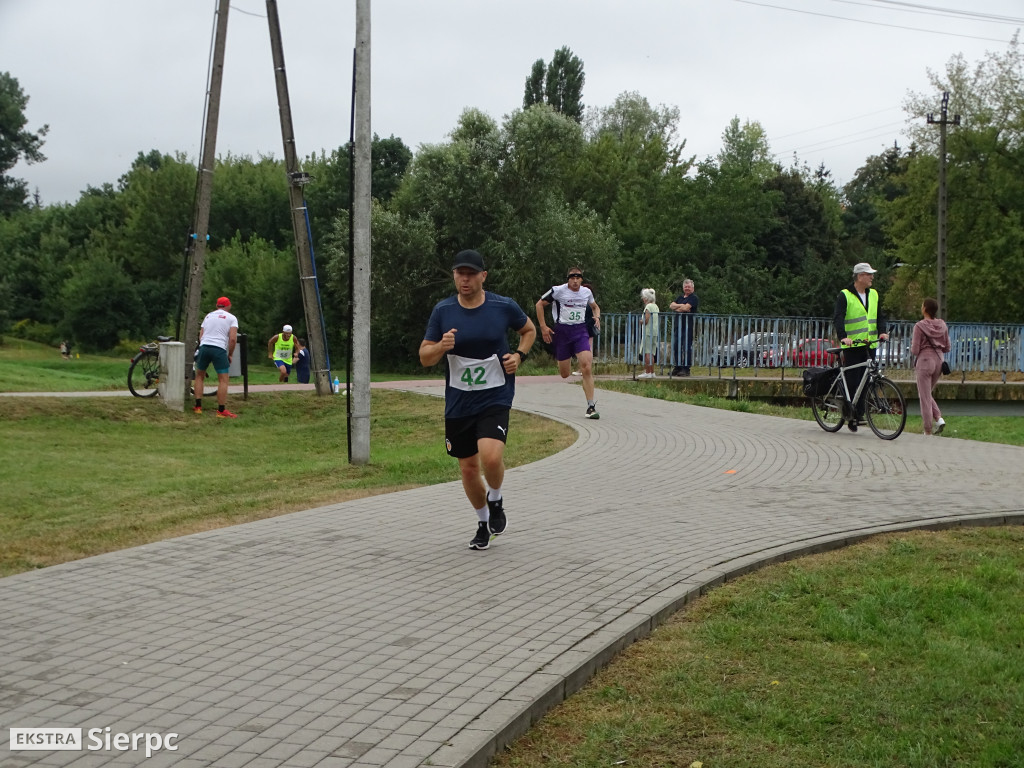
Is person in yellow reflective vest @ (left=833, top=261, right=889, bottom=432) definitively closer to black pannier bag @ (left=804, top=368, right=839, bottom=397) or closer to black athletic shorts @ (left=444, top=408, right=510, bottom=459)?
black pannier bag @ (left=804, top=368, right=839, bottom=397)

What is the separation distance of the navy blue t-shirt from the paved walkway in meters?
0.96

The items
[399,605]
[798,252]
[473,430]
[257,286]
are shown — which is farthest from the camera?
[798,252]

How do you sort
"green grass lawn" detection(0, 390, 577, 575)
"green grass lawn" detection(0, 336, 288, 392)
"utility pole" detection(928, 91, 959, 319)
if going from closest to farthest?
"green grass lawn" detection(0, 390, 577, 575), "green grass lawn" detection(0, 336, 288, 392), "utility pole" detection(928, 91, 959, 319)

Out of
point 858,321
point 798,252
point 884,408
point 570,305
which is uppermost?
point 798,252

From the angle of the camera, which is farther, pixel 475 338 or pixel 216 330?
pixel 216 330

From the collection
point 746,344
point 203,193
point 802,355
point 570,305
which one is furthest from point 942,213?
point 570,305

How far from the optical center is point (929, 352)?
1627 centimetres

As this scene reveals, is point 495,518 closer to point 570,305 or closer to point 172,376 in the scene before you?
point 570,305

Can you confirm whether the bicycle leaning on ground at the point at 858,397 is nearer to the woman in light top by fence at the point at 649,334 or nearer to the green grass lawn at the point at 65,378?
the woman in light top by fence at the point at 649,334

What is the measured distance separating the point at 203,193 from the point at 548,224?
2578 centimetres

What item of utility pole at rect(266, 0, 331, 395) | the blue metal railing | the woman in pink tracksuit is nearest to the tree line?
the blue metal railing

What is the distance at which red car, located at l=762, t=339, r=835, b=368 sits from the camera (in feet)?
78.5

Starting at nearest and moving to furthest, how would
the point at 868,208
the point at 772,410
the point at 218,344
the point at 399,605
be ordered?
the point at 399,605 < the point at 218,344 < the point at 772,410 < the point at 868,208

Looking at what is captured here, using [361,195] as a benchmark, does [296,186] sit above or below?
above
